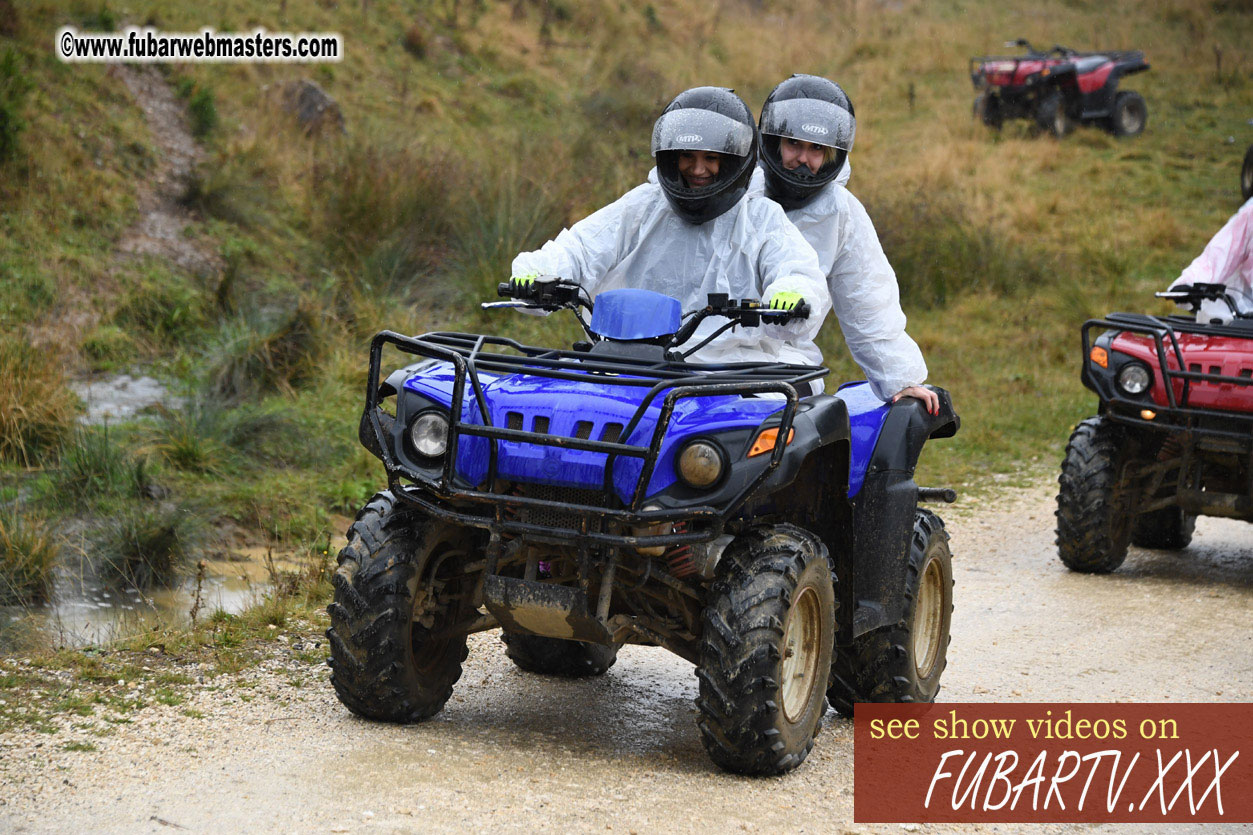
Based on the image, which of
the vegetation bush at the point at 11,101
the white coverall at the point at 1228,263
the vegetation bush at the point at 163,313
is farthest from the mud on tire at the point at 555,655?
the vegetation bush at the point at 11,101

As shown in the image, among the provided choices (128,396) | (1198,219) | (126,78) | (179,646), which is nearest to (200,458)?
(128,396)

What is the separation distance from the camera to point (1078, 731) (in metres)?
5.10

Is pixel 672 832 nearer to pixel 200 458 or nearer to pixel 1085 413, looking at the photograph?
pixel 200 458

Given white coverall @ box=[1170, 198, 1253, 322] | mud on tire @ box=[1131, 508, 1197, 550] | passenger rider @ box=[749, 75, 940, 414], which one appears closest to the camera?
passenger rider @ box=[749, 75, 940, 414]

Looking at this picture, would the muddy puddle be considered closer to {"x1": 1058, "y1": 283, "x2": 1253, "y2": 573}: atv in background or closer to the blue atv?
the blue atv

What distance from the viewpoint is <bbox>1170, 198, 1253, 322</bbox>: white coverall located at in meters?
8.36

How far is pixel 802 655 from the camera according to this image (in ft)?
14.6

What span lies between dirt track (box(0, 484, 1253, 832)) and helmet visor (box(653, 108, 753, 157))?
1896mm

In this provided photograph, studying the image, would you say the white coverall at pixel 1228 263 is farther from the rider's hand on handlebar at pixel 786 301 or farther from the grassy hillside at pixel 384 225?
the rider's hand on handlebar at pixel 786 301

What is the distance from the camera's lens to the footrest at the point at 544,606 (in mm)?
4039

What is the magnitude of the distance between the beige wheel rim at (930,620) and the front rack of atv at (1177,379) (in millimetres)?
2395

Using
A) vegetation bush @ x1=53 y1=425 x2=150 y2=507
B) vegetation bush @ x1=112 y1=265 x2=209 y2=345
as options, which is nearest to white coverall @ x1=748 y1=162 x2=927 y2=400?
vegetation bush @ x1=53 y1=425 x2=150 y2=507

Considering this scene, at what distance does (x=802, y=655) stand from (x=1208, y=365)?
3914 mm

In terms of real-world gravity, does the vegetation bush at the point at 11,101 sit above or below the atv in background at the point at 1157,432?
above
